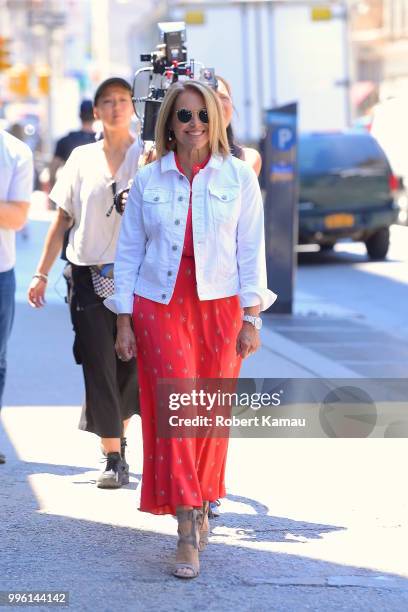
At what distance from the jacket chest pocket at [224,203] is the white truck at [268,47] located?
17128 mm

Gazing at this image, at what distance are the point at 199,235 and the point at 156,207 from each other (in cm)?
20

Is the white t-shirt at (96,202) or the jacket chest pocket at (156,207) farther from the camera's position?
the white t-shirt at (96,202)

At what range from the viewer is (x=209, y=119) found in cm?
529

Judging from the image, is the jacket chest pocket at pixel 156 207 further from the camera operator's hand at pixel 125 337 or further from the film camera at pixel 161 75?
the film camera at pixel 161 75

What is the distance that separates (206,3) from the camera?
22484mm

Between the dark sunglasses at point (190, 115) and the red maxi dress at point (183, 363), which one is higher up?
the dark sunglasses at point (190, 115)

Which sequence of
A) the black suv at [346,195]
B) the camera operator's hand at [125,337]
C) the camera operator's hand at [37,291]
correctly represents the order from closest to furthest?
the camera operator's hand at [125,337]
the camera operator's hand at [37,291]
the black suv at [346,195]

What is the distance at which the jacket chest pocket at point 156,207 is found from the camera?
209 inches

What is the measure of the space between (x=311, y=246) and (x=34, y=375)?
12199 millimetres

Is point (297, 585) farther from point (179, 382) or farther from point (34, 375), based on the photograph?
point (34, 375)

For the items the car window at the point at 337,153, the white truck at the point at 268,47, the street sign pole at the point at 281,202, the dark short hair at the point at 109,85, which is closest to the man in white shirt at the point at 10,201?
the dark short hair at the point at 109,85

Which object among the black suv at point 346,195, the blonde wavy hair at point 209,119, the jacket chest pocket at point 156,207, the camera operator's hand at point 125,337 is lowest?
the black suv at point 346,195

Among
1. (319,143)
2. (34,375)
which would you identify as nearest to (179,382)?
(34,375)
